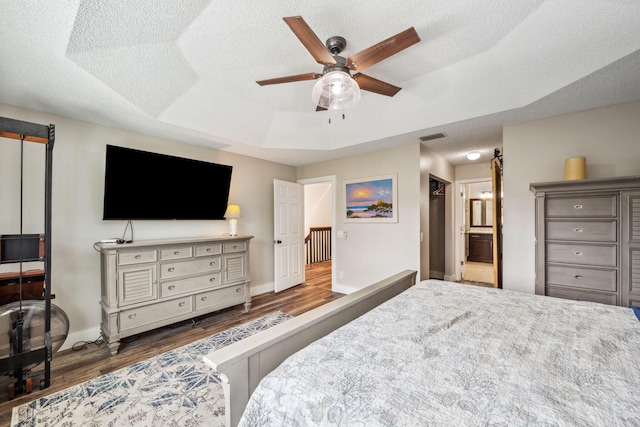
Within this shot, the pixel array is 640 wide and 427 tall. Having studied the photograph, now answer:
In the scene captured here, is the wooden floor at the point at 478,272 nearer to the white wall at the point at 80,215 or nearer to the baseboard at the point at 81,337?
the white wall at the point at 80,215

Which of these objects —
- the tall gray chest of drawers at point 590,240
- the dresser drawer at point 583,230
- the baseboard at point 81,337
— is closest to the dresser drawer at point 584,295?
the tall gray chest of drawers at point 590,240

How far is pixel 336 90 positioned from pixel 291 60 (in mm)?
688

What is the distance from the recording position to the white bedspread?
77cm

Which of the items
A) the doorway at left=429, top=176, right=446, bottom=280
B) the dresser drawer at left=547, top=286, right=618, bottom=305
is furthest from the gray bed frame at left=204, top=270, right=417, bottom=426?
the doorway at left=429, top=176, right=446, bottom=280

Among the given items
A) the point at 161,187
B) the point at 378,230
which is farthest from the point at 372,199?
the point at 161,187

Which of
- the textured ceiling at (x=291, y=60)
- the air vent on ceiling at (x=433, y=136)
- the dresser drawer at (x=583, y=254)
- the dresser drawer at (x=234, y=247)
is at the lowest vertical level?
the dresser drawer at (x=234, y=247)

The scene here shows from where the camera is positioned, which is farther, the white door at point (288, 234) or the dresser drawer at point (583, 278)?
the white door at point (288, 234)

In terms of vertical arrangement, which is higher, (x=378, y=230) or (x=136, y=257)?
(x=378, y=230)

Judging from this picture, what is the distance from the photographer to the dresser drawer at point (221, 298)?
10.6 feet

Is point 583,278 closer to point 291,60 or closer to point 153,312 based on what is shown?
point 291,60

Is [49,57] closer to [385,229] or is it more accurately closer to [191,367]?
[191,367]

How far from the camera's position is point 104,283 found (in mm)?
2709

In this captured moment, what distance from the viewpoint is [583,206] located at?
7.41 ft

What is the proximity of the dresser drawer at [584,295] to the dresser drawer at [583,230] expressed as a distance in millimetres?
463
